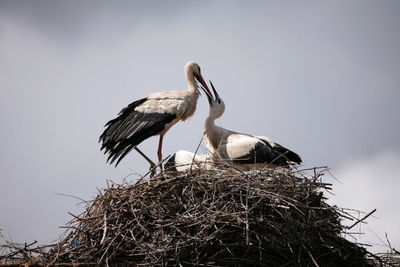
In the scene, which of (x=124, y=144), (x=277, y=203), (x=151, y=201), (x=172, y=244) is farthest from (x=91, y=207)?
(x=124, y=144)

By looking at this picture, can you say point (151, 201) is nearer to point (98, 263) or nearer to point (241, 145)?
point (98, 263)

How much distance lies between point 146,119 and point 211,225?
3.44 meters

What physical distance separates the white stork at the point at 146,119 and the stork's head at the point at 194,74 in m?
0.15

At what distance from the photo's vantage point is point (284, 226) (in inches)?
215

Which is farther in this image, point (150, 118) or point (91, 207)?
point (150, 118)

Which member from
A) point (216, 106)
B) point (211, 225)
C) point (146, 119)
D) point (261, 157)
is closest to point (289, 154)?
point (261, 157)

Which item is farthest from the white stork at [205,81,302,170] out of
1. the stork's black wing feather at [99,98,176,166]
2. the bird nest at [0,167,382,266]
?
the bird nest at [0,167,382,266]

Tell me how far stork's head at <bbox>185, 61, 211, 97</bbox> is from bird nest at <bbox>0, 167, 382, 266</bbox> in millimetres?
3468

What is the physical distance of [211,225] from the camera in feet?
17.3

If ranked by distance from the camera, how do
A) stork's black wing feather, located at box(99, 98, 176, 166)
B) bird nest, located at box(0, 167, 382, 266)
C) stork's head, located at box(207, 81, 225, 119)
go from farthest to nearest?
stork's head, located at box(207, 81, 225, 119) < stork's black wing feather, located at box(99, 98, 176, 166) < bird nest, located at box(0, 167, 382, 266)

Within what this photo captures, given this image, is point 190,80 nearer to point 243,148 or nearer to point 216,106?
point 216,106

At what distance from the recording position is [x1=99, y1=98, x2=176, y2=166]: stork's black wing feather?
8219 millimetres

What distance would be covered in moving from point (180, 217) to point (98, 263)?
763mm

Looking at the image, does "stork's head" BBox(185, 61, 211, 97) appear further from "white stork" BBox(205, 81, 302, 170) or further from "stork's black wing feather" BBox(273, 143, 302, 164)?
"stork's black wing feather" BBox(273, 143, 302, 164)
